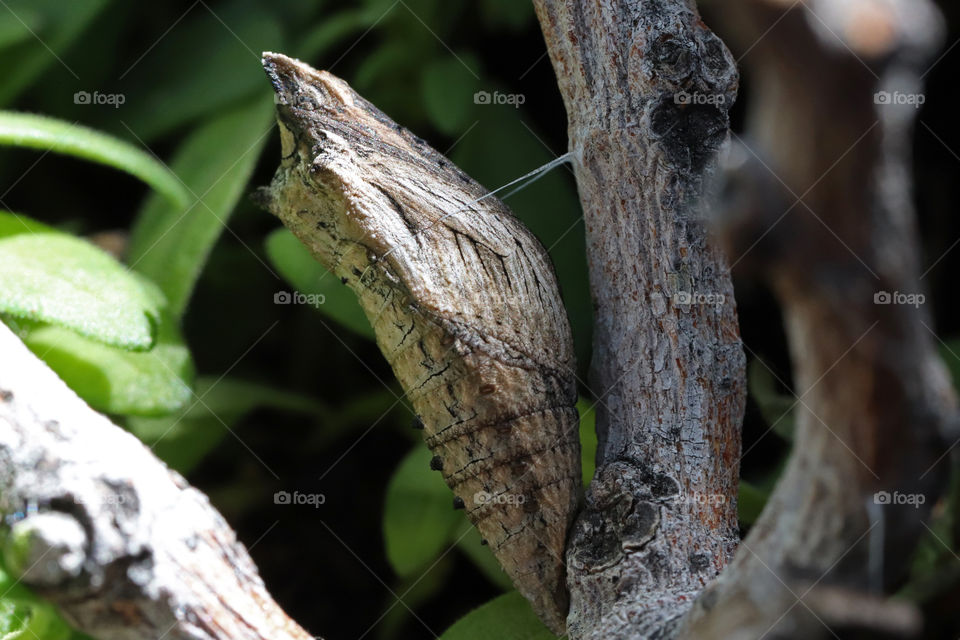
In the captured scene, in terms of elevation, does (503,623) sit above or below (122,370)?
below

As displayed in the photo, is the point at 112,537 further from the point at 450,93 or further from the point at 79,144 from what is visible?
the point at 450,93

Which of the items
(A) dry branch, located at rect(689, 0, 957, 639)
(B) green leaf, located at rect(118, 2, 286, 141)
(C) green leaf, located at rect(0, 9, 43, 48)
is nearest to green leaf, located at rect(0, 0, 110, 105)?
(C) green leaf, located at rect(0, 9, 43, 48)

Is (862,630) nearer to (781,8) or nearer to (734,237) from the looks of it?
(734,237)

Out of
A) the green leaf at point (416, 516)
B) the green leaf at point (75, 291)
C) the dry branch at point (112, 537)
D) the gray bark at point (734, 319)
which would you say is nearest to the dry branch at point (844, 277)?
the gray bark at point (734, 319)

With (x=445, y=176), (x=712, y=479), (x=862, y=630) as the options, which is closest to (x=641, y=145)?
(x=445, y=176)

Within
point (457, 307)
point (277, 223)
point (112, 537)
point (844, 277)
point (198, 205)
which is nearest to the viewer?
point (844, 277)

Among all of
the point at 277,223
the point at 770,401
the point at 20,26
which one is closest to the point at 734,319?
the point at 770,401

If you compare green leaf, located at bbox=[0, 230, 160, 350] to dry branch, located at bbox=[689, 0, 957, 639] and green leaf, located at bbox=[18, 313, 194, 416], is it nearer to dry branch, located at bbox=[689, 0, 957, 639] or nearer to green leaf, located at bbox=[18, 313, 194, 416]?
green leaf, located at bbox=[18, 313, 194, 416]
